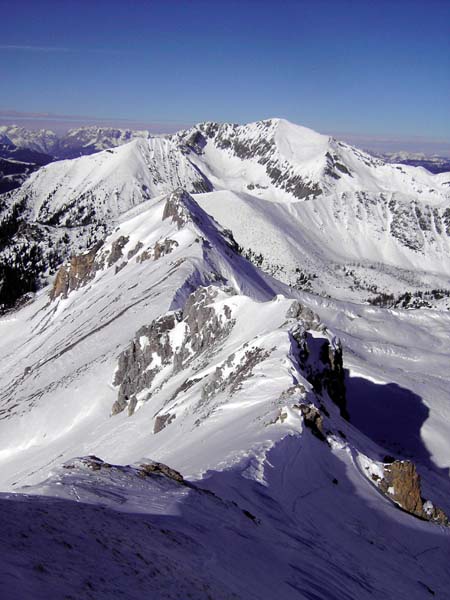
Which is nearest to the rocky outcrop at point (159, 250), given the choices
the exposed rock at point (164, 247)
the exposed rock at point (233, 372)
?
the exposed rock at point (164, 247)

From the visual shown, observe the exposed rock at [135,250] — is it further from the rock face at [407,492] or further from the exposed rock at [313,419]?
the rock face at [407,492]

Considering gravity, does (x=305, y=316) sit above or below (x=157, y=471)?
above

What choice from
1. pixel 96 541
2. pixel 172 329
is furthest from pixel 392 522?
pixel 172 329

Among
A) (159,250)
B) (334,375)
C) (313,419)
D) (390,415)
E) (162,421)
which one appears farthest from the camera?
(159,250)

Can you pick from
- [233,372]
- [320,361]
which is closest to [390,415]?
[320,361]

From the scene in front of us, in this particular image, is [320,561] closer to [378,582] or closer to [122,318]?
[378,582]

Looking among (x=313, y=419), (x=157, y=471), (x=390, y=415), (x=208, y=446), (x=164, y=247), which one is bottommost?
(x=390, y=415)

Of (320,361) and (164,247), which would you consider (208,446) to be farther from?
(164,247)
